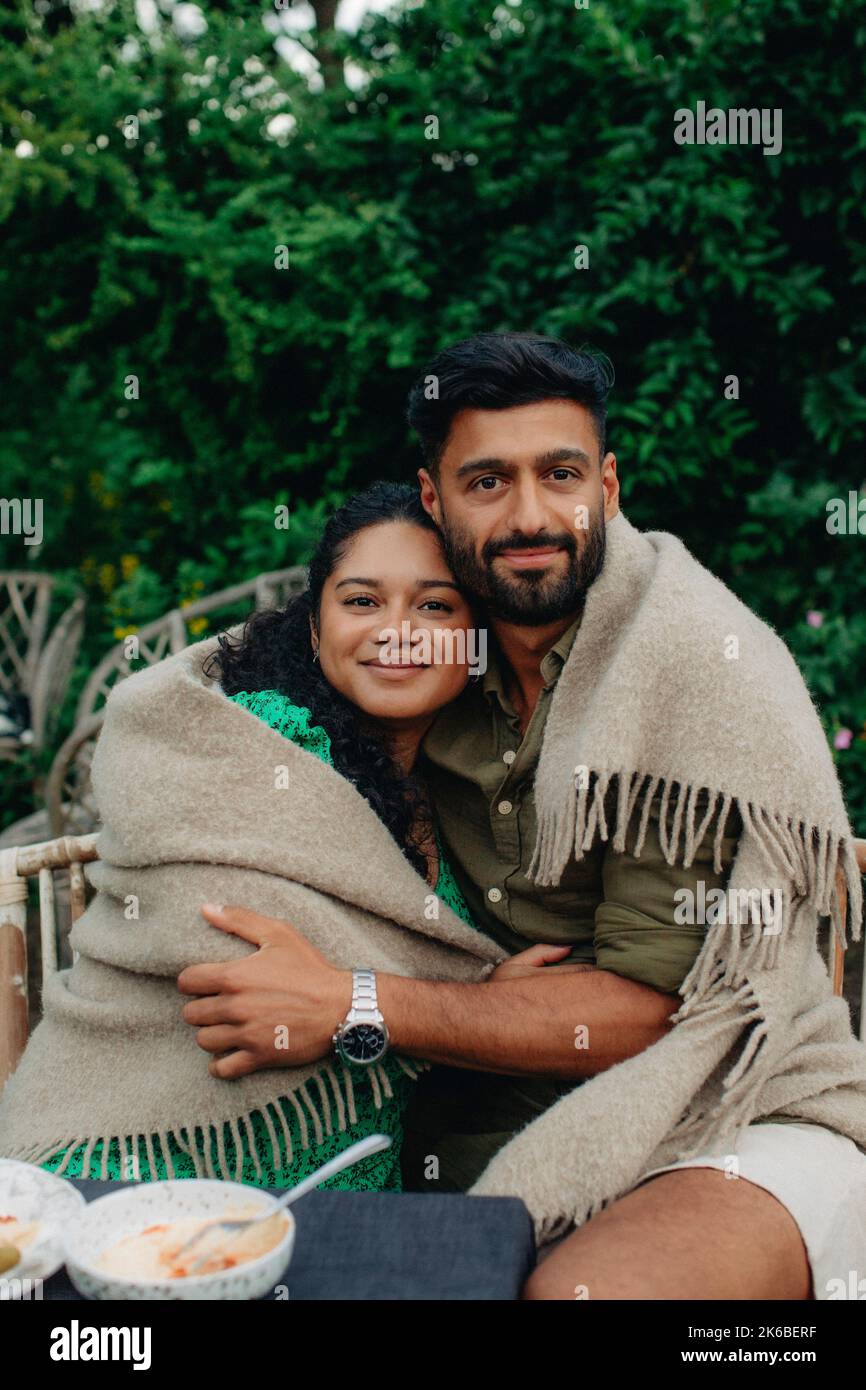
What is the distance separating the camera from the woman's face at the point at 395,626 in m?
2.03

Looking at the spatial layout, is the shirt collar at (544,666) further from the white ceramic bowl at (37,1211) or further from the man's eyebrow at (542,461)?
the white ceramic bowl at (37,1211)

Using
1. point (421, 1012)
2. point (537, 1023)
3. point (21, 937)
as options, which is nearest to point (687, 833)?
point (537, 1023)

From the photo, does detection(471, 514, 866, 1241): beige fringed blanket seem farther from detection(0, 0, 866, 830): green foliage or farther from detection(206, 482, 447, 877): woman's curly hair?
detection(0, 0, 866, 830): green foliage

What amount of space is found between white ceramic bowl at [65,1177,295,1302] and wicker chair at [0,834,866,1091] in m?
0.80

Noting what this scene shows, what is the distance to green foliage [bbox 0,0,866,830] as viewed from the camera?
3408 millimetres

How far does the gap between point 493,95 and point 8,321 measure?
2215 millimetres

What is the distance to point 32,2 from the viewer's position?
505 cm

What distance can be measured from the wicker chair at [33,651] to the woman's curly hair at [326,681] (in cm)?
259

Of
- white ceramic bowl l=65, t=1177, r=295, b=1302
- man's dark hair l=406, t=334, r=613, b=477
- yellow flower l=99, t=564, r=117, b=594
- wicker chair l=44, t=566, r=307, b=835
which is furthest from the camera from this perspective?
yellow flower l=99, t=564, r=117, b=594

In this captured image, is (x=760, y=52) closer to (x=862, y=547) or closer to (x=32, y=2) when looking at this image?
(x=862, y=547)

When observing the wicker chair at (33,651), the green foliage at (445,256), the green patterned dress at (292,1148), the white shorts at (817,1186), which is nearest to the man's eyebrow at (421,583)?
the green patterned dress at (292,1148)

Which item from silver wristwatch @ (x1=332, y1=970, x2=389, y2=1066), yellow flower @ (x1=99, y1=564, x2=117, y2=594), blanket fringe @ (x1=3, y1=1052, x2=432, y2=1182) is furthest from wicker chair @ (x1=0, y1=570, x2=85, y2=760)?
silver wristwatch @ (x1=332, y1=970, x2=389, y2=1066)

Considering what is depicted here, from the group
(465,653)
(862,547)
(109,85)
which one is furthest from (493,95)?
(465,653)

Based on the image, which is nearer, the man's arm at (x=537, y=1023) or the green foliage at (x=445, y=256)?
the man's arm at (x=537, y=1023)
